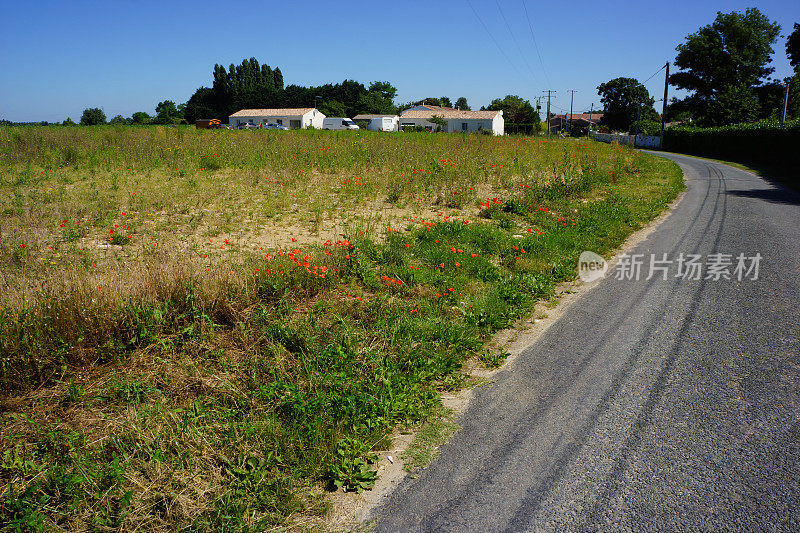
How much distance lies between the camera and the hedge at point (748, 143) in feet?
92.5

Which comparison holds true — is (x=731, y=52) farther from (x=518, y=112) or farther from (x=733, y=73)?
(x=518, y=112)

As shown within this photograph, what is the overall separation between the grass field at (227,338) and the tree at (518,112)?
3538 inches

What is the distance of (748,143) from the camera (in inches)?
1364

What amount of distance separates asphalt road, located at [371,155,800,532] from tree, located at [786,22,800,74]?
69.9 meters

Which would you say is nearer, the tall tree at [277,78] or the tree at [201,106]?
the tree at [201,106]

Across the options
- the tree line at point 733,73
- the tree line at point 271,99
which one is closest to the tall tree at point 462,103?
the tree line at point 271,99

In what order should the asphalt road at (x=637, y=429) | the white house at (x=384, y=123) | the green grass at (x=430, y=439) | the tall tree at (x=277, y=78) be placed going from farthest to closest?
the tall tree at (x=277, y=78) < the white house at (x=384, y=123) < the green grass at (x=430, y=439) < the asphalt road at (x=637, y=429)

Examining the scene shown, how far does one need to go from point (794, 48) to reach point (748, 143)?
35.7 metres

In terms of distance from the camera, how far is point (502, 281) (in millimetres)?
6660

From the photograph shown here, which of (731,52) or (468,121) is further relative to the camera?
(468,121)
